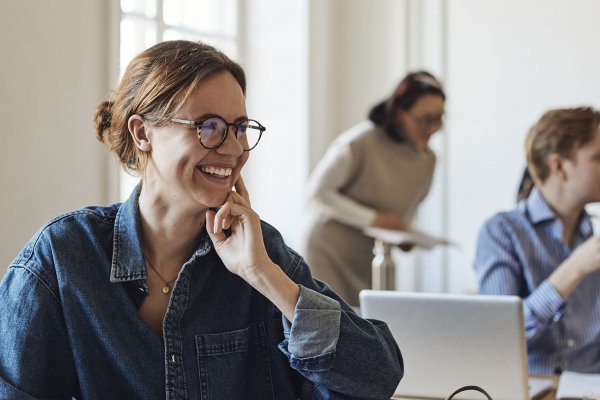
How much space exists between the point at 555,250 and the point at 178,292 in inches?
57.7

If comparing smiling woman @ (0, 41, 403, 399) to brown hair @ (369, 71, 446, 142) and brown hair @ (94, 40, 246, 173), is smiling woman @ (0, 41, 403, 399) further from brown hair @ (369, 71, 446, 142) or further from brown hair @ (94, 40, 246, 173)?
brown hair @ (369, 71, 446, 142)

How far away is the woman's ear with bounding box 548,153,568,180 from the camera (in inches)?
109

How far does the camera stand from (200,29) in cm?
442

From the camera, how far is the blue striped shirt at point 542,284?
2.52 meters

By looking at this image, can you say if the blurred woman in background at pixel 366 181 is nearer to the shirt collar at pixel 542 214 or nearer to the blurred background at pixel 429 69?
Answer: the blurred background at pixel 429 69

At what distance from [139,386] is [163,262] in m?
0.23

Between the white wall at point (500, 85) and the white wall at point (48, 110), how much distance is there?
2.40m

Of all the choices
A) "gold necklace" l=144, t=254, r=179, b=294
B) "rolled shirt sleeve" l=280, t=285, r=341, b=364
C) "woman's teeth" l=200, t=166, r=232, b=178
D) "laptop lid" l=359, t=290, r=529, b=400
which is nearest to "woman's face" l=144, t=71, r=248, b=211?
"woman's teeth" l=200, t=166, r=232, b=178

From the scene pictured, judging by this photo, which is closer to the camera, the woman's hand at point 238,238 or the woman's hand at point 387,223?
the woman's hand at point 238,238

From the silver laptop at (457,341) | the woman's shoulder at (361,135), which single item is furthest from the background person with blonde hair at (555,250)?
the woman's shoulder at (361,135)

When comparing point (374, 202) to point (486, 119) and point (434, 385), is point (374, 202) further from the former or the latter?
point (434, 385)

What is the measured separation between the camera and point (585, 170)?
2.77 metres

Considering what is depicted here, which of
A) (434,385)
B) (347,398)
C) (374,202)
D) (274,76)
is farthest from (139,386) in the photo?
(274,76)

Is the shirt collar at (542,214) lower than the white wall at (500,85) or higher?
lower
